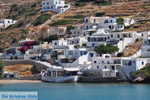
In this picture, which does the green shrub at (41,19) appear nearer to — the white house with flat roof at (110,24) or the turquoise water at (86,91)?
the white house with flat roof at (110,24)

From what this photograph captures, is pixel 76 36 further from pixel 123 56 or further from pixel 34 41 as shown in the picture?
pixel 123 56

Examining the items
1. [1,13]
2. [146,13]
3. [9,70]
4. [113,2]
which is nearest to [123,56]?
[9,70]

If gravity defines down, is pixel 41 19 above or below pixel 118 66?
above

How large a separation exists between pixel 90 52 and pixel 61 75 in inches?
197

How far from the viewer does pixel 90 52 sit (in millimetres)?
70500

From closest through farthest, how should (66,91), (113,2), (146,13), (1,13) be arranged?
(66,91) → (146,13) → (113,2) → (1,13)

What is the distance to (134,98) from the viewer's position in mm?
52344

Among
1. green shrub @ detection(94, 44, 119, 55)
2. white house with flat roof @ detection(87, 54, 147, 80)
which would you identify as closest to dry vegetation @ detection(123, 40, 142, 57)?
green shrub @ detection(94, 44, 119, 55)

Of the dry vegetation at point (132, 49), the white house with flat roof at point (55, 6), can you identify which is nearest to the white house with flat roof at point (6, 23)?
the white house with flat roof at point (55, 6)

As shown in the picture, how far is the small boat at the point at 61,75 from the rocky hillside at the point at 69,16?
16767 mm

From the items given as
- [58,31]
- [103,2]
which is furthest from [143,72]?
[103,2]

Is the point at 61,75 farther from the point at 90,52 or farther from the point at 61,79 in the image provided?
the point at 90,52

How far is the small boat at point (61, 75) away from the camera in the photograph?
218 ft

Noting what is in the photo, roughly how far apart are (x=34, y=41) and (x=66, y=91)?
2610cm
